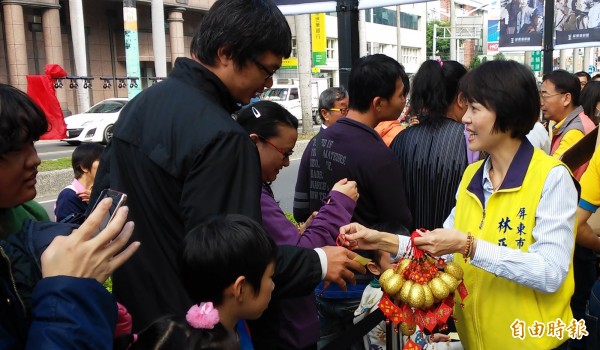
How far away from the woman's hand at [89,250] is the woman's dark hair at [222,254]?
0.32 m

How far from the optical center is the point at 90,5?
24875mm

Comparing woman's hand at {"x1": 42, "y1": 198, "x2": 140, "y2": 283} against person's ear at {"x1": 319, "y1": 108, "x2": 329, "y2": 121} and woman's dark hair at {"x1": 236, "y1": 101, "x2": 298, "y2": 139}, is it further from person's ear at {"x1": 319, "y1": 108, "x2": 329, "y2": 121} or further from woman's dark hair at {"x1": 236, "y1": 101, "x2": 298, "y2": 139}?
person's ear at {"x1": 319, "y1": 108, "x2": 329, "y2": 121}

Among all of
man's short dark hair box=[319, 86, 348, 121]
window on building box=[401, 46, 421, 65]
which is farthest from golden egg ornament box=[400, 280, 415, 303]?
window on building box=[401, 46, 421, 65]

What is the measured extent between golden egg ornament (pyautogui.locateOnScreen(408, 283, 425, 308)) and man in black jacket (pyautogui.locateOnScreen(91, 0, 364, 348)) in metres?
0.23

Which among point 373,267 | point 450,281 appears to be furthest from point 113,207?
point 373,267

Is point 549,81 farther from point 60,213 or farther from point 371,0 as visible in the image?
point 60,213

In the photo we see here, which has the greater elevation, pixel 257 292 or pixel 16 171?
pixel 16 171

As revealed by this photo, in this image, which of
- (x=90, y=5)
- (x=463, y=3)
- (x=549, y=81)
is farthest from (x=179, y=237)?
(x=463, y=3)

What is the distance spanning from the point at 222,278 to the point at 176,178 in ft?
1.02

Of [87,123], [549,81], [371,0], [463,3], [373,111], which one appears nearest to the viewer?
[373,111]

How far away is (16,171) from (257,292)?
70 cm

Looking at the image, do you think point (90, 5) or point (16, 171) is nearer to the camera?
point (16, 171)

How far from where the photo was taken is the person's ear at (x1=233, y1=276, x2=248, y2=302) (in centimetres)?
154

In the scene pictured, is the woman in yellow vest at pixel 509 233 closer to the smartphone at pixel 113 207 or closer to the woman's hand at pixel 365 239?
the woman's hand at pixel 365 239
